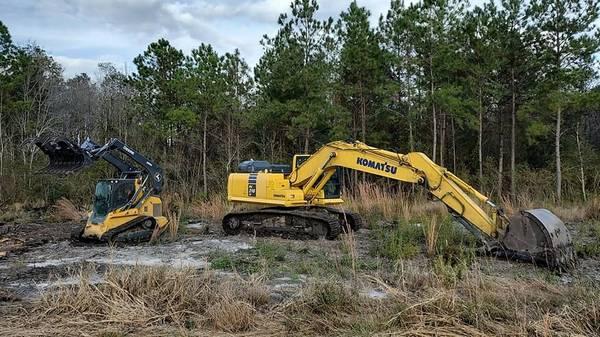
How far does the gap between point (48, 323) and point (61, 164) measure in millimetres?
6038

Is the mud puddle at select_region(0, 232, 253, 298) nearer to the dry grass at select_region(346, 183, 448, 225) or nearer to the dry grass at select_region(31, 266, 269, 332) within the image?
the dry grass at select_region(31, 266, 269, 332)

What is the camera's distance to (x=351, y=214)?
10703mm

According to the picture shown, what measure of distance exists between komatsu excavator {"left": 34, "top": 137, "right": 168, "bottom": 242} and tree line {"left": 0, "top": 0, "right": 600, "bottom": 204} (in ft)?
27.2

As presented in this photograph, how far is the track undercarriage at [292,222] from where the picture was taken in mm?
9758

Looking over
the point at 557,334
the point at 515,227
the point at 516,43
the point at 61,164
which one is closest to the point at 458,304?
the point at 557,334

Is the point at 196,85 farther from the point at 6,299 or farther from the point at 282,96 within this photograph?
the point at 6,299

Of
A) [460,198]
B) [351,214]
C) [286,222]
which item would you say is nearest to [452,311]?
[460,198]

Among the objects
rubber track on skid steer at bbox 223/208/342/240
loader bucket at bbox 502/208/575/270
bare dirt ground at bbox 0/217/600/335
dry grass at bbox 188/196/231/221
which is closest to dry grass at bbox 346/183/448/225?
bare dirt ground at bbox 0/217/600/335

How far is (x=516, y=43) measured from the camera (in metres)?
20.0

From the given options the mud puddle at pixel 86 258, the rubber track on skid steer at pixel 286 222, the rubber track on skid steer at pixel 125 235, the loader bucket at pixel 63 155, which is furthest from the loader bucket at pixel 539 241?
the loader bucket at pixel 63 155

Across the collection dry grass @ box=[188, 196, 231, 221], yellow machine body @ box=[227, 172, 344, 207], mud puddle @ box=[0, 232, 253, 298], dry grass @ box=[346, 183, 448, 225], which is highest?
yellow machine body @ box=[227, 172, 344, 207]

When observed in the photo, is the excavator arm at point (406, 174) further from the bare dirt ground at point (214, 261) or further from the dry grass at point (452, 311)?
the dry grass at point (452, 311)

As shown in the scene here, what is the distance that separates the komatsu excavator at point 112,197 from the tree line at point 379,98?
326 inches

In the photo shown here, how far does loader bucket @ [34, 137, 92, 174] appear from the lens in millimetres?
9477
